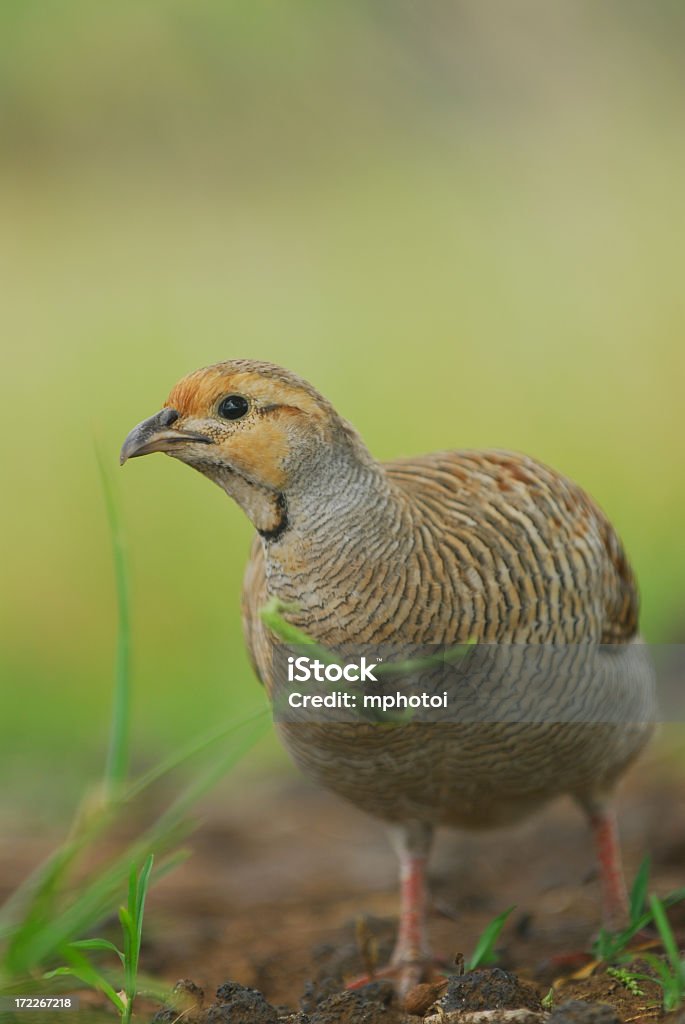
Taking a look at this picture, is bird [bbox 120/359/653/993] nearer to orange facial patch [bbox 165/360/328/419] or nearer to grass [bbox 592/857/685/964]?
orange facial patch [bbox 165/360/328/419]


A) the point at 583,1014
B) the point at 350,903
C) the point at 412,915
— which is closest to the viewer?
the point at 583,1014

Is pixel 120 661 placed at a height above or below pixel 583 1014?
above

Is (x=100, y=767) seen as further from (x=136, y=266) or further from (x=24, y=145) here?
(x=24, y=145)

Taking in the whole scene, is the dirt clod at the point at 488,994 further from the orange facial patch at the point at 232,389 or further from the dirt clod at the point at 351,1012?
the orange facial patch at the point at 232,389

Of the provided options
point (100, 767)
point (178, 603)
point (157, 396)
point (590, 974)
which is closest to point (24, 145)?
point (157, 396)

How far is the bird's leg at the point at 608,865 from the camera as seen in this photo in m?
3.26

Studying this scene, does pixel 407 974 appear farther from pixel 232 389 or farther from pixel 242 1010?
pixel 232 389

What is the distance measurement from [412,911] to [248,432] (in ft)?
4.92

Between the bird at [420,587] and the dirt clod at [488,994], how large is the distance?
0.52m

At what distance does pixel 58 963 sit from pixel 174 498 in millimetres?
5223

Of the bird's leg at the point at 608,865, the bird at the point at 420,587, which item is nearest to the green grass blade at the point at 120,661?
the bird at the point at 420,587

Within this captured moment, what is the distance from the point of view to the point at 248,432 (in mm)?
2393

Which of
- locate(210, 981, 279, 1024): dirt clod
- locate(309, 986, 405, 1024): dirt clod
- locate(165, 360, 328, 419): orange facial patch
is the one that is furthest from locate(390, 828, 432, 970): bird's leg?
locate(165, 360, 328, 419): orange facial patch

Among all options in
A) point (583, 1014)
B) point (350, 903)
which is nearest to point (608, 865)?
point (350, 903)
